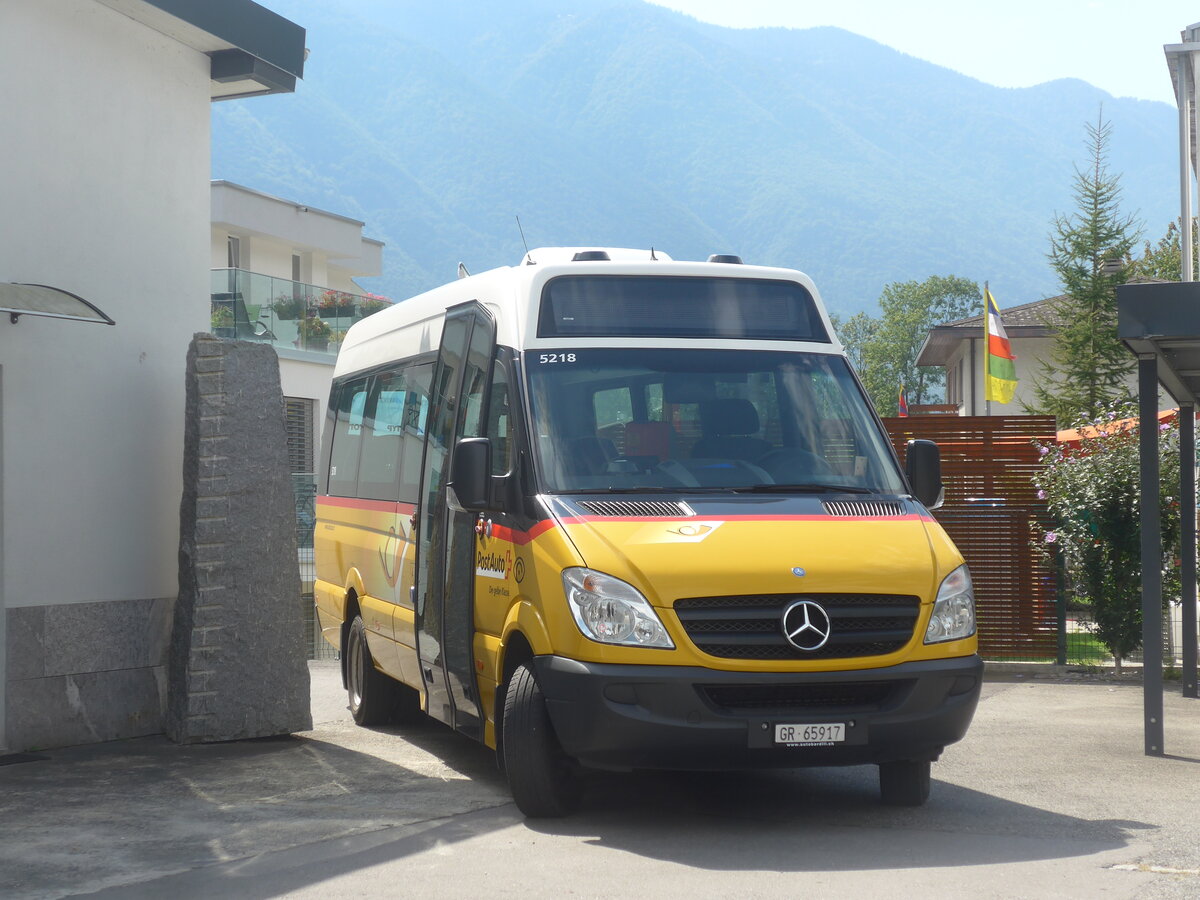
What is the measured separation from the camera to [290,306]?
30062 millimetres

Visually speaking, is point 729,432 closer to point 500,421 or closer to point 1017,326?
point 500,421

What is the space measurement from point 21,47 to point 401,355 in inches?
125

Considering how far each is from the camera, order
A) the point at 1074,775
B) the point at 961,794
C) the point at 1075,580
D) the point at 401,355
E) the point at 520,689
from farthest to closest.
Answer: the point at 1075,580 < the point at 401,355 < the point at 1074,775 < the point at 961,794 < the point at 520,689

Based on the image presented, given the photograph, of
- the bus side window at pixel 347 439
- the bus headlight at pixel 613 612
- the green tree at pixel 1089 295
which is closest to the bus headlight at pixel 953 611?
the bus headlight at pixel 613 612

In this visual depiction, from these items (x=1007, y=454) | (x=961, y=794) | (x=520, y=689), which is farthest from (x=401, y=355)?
(x=1007, y=454)

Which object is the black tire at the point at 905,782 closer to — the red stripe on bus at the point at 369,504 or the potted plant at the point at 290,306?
the red stripe on bus at the point at 369,504

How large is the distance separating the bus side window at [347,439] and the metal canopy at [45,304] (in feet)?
7.76

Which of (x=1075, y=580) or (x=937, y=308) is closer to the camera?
(x=1075, y=580)

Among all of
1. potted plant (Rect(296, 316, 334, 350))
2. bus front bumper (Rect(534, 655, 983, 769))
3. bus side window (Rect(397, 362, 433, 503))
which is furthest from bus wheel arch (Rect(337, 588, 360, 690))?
potted plant (Rect(296, 316, 334, 350))

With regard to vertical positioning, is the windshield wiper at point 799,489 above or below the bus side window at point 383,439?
below

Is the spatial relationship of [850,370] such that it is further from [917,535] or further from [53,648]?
[53,648]

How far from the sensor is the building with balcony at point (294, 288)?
28.2 metres

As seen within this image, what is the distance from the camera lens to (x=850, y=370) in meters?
8.97

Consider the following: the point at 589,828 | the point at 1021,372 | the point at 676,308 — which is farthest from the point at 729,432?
the point at 1021,372
